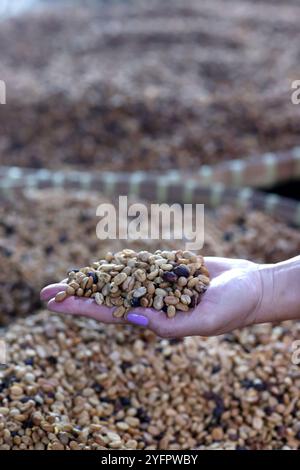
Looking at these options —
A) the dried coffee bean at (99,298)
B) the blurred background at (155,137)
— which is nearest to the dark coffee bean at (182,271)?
the dried coffee bean at (99,298)

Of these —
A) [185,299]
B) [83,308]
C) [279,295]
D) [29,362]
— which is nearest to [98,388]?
[29,362]

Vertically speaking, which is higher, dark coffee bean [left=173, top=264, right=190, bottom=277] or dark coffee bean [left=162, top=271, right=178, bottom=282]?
dark coffee bean [left=173, top=264, right=190, bottom=277]

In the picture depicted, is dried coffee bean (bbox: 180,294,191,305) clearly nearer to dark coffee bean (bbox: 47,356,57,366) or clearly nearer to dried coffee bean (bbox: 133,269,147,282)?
dried coffee bean (bbox: 133,269,147,282)

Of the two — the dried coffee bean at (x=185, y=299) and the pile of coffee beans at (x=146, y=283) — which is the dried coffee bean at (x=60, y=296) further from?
the dried coffee bean at (x=185, y=299)

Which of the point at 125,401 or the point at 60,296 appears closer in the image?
the point at 60,296

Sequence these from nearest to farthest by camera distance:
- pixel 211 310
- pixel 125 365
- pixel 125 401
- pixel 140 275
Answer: pixel 211 310 → pixel 140 275 → pixel 125 401 → pixel 125 365

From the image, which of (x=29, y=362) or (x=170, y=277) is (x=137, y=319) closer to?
(x=170, y=277)

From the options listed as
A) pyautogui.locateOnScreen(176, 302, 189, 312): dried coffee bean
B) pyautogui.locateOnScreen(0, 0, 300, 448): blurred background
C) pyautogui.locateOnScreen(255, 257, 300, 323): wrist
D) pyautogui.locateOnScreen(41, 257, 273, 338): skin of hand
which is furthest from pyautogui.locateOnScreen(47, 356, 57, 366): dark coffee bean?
pyautogui.locateOnScreen(255, 257, 300, 323): wrist
